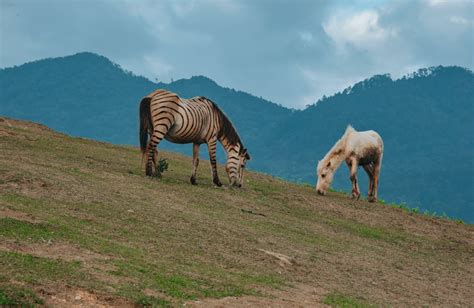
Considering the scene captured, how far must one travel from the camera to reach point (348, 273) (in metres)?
13.9

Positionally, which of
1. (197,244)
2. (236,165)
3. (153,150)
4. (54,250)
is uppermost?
(236,165)

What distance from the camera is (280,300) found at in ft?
33.8

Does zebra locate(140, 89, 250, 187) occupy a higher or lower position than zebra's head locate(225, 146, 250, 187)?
higher

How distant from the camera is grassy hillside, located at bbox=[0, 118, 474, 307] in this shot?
9.67m

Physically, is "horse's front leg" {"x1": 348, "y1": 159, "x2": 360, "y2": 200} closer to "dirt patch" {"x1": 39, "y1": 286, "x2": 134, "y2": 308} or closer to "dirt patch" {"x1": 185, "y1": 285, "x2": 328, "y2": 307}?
"dirt patch" {"x1": 185, "y1": 285, "x2": 328, "y2": 307}

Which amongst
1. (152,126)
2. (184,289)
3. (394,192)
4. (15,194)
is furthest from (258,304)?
(394,192)

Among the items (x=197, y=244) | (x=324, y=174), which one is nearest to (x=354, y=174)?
(x=324, y=174)

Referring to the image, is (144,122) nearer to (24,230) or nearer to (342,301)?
(24,230)

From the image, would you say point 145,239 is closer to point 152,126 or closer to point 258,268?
point 258,268

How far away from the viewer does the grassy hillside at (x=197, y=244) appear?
9.67 m

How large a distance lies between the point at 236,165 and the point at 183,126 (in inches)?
126

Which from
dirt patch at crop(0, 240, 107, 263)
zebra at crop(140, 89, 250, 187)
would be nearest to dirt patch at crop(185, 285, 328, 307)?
dirt patch at crop(0, 240, 107, 263)

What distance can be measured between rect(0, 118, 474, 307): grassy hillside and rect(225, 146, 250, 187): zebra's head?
2.36 feet

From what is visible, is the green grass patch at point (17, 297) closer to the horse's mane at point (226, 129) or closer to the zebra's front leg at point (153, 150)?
the zebra's front leg at point (153, 150)
